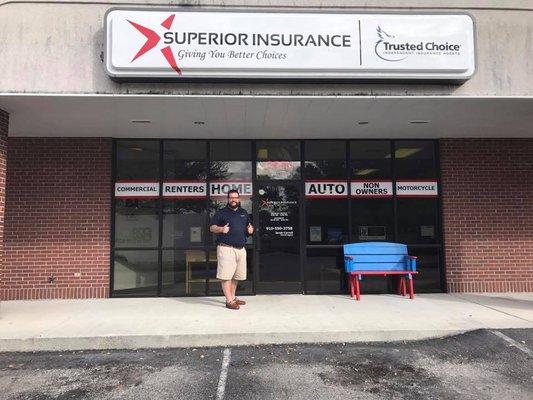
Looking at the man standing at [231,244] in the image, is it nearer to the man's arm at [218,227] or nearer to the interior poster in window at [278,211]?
the man's arm at [218,227]

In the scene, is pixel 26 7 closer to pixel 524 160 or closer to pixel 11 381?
pixel 11 381

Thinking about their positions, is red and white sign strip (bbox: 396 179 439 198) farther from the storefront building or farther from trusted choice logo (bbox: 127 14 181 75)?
trusted choice logo (bbox: 127 14 181 75)

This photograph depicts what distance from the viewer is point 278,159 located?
30.3 ft

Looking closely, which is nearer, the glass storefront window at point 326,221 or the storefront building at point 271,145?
the storefront building at point 271,145

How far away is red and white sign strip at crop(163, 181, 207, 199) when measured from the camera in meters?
9.03

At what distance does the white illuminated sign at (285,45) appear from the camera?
6.38 metres

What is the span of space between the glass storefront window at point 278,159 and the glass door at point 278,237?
0.61ft

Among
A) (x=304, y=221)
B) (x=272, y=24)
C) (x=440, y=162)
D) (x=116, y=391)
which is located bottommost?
(x=116, y=391)

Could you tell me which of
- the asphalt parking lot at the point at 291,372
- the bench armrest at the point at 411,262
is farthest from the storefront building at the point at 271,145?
the asphalt parking lot at the point at 291,372

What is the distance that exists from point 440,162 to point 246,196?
3929mm

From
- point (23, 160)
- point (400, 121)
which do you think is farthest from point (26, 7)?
point (400, 121)

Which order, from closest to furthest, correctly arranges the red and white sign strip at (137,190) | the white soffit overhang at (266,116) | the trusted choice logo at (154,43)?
the trusted choice logo at (154,43) < the white soffit overhang at (266,116) < the red and white sign strip at (137,190)

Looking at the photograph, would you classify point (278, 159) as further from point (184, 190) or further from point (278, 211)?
point (184, 190)

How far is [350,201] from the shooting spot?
9.19 m
